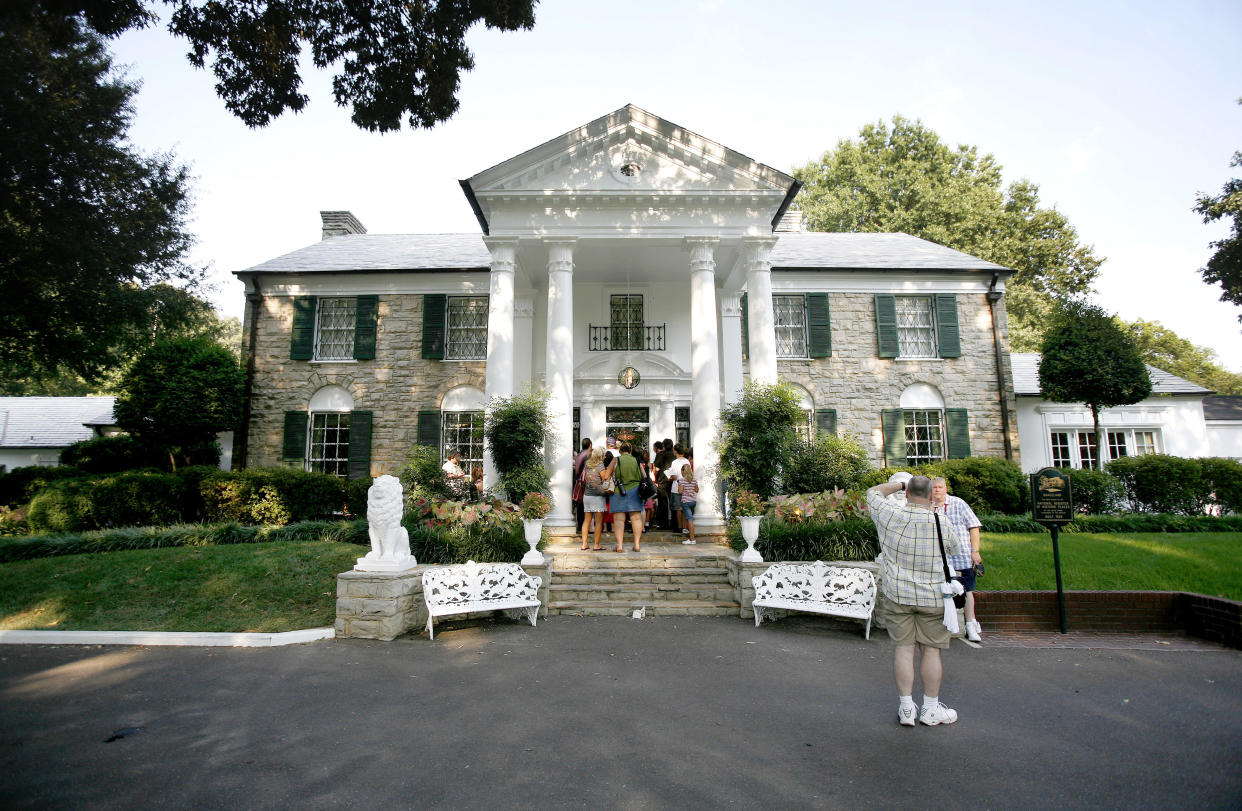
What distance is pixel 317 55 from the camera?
18.9ft

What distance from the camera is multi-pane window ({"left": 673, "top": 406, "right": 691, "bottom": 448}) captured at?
1377 centimetres

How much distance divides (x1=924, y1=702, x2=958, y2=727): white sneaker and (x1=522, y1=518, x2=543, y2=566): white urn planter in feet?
15.6

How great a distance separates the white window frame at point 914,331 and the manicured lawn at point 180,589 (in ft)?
44.1

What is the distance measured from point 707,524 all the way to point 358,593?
5.93 meters

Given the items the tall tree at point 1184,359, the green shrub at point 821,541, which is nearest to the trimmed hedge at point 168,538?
the green shrub at point 821,541

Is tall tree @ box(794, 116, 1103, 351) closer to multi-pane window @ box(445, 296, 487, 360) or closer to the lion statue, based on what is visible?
multi-pane window @ box(445, 296, 487, 360)

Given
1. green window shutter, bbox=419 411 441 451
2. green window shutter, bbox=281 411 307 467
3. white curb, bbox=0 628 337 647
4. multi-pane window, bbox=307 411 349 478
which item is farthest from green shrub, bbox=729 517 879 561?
green window shutter, bbox=281 411 307 467

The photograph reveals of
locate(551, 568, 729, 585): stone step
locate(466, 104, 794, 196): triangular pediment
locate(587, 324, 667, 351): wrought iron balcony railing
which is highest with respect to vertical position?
locate(466, 104, 794, 196): triangular pediment

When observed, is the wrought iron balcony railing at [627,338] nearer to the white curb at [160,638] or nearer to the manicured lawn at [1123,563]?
the manicured lawn at [1123,563]

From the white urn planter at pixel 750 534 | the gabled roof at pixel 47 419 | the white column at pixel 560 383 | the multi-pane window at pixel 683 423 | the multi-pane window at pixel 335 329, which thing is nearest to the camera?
the white urn planter at pixel 750 534

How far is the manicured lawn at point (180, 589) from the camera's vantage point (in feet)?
23.9

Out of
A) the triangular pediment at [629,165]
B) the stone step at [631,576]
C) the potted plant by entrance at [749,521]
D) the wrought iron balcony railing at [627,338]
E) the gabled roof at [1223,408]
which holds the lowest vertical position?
the stone step at [631,576]

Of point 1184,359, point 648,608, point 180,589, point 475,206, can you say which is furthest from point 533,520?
point 1184,359

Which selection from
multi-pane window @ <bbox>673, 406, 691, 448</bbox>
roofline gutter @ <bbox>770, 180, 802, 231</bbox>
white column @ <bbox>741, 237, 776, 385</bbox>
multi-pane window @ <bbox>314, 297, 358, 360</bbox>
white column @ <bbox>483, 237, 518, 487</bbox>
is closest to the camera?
white column @ <bbox>483, 237, 518, 487</bbox>
